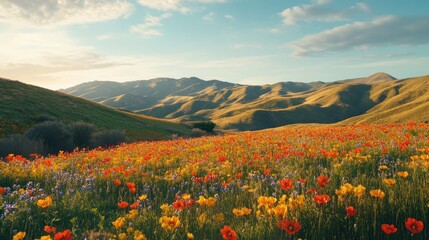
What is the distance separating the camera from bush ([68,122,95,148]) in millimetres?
24250

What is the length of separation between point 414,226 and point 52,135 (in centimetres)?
2278

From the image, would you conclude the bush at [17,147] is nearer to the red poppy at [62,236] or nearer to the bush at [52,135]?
the bush at [52,135]

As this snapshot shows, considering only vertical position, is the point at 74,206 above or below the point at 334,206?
below

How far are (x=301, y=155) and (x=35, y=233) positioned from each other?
6323 mm

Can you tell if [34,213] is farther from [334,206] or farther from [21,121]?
[21,121]

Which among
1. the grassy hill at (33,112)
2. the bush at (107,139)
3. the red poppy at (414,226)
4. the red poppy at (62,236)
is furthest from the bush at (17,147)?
the red poppy at (414,226)

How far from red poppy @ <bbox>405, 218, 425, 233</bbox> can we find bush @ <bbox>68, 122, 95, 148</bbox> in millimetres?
24442

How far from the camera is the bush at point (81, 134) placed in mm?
24250

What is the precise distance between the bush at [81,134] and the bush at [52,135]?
71.7 inches

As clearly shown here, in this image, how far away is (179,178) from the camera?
22.3 ft

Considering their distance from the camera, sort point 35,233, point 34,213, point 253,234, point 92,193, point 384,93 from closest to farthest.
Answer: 1. point 253,234
2. point 35,233
3. point 34,213
4. point 92,193
5. point 384,93

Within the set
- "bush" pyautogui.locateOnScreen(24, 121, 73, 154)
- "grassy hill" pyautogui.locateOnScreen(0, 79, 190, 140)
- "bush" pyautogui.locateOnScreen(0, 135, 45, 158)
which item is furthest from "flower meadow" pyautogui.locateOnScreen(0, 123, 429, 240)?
"grassy hill" pyautogui.locateOnScreen(0, 79, 190, 140)

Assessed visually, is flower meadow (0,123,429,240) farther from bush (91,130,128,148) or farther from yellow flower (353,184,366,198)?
bush (91,130,128,148)

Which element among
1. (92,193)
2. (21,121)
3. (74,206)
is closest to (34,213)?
(74,206)
